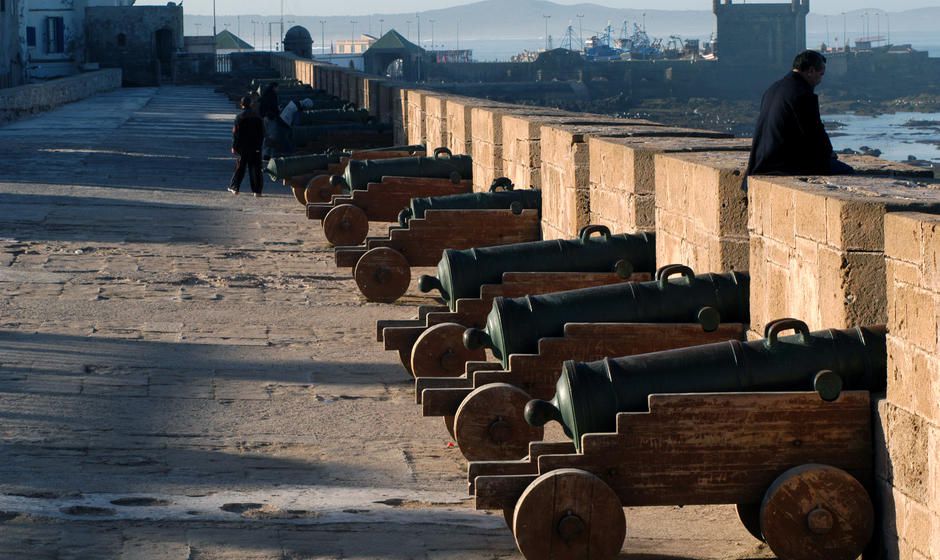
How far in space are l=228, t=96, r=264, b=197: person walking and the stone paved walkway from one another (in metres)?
3.32

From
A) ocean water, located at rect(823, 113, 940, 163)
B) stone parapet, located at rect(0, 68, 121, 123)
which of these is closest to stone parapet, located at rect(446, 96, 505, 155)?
stone parapet, located at rect(0, 68, 121, 123)

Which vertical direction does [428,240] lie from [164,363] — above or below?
above

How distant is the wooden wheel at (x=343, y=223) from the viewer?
41.0ft

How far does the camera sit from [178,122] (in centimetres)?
3328

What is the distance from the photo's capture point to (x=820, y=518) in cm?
482

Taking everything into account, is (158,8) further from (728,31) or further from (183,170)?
(728,31)

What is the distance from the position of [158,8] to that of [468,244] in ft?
182

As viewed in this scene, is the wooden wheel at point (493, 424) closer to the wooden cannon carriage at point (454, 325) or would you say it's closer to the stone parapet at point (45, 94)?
the wooden cannon carriage at point (454, 325)

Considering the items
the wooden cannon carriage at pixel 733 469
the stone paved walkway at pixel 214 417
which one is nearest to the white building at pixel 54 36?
the stone paved walkway at pixel 214 417

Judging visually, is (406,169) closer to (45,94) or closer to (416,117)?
(416,117)

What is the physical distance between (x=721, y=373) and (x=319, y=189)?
406 inches

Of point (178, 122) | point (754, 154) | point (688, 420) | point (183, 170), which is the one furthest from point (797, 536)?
point (178, 122)

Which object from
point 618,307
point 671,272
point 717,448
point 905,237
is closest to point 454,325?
point 618,307

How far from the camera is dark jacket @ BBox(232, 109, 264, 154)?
18.0 m
